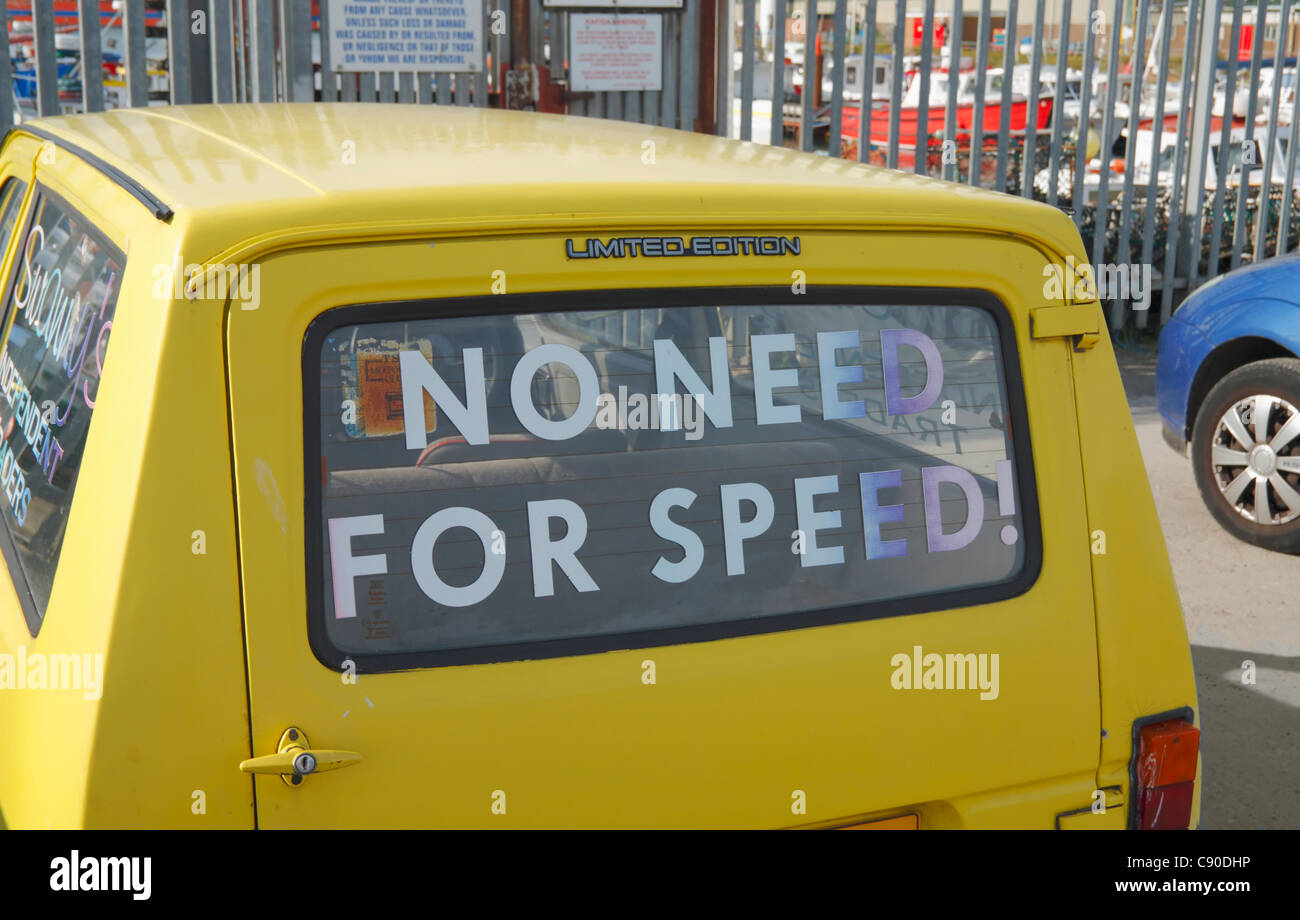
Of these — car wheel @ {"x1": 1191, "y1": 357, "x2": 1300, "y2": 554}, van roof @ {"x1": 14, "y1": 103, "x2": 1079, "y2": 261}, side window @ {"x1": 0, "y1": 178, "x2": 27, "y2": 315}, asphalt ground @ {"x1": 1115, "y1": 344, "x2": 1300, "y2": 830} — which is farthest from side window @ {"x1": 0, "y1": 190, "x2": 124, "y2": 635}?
car wheel @ {"x1": 1191, "y1": 357, "x2": 1300, "y2": 554}

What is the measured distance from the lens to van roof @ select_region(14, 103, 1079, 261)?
1.69 metres

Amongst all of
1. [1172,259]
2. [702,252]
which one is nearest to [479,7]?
[1172,259]

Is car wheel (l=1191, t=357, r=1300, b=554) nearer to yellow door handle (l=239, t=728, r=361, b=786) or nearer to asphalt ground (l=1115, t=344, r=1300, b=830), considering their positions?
asphalt ground (l=1115, t=344, r=1300, b=830)

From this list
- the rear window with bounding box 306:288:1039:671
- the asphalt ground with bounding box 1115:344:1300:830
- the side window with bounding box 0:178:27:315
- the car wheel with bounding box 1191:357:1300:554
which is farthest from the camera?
the car wheel with bounding box 1191:357:1300:554

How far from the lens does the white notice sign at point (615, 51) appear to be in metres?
8.10

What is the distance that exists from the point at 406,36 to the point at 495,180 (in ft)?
20.6

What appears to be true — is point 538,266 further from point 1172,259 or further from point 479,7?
point 1172,259

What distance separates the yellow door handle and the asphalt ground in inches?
121

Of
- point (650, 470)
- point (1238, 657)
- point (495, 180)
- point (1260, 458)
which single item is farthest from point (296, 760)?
point (1260, 458)

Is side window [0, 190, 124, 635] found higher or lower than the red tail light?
higher

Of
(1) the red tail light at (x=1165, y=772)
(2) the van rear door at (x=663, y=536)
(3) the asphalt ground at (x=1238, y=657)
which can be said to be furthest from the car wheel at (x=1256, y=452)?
(2) the van rear door at (x=663, y=536)

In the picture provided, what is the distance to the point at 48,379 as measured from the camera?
82.6 inches

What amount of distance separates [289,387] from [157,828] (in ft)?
1.81

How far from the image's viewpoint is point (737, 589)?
1.85 metres
